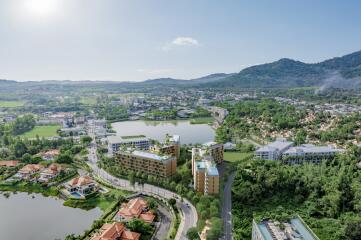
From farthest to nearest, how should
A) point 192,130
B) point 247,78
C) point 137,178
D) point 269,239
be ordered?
1. point 247,78
2. point 192,130
3. point 137,178
4. point 269,239

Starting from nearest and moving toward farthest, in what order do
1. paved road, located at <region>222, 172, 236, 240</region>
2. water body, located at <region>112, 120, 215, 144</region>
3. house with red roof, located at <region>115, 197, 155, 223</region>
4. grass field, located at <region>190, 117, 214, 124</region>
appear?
paved road, located at <region>222, 172, 236, 240</region> → house with red roof, located at <region>115, 197, 155, 223</region> → water body, located at <region>112, 120, 215, 144</region> → grass field, located at <region>190, 117, 214, 124</region>

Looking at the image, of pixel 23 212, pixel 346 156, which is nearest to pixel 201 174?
pixel 23 212

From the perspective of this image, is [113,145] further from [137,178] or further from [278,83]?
[278,83]

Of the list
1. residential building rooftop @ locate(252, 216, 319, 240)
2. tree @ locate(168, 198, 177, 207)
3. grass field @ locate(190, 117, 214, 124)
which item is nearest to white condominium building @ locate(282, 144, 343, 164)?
tree @ locate(168, 198, 177, 207)

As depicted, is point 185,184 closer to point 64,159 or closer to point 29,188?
point 29,188

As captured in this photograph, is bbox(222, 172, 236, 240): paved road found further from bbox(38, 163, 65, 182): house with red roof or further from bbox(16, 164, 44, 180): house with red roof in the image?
bbox(16, 164, 44, 180): house with red roof

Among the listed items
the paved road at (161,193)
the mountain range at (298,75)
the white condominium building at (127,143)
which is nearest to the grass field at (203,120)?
the white condominium building at (127,143)

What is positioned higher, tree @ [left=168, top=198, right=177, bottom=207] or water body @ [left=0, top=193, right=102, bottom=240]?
tree @ [left=168, top=198, right=177, bottom=207]
